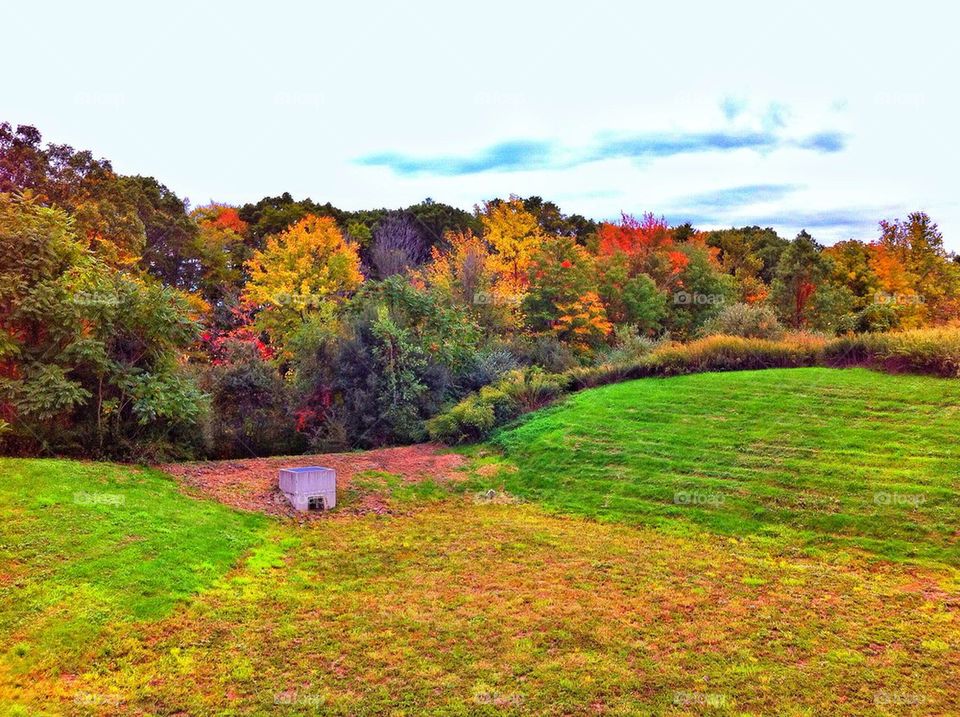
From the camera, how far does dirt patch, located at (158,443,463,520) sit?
11414 millimetres

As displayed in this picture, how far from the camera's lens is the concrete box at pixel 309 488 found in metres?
11.5

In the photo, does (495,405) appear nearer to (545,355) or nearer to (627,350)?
(545,355)

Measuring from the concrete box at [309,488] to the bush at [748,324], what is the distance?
13246mm

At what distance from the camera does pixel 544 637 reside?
686 centimetres

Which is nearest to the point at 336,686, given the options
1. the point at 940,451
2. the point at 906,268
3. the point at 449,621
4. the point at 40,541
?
the point at 449,621

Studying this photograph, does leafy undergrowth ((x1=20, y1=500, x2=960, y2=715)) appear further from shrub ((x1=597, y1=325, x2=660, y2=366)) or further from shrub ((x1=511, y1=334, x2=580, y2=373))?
shrub ((x1=511, y1=334, x2=580, y2=373))

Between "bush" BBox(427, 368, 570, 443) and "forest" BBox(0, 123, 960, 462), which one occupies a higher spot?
"forest" BBox(0, 123, 960, 462)

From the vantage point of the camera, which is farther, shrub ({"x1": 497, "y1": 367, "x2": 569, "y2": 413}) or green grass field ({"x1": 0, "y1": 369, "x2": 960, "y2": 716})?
shrub ({"x1": 497, "y1": 367, "x2": 569, "y2": 413})

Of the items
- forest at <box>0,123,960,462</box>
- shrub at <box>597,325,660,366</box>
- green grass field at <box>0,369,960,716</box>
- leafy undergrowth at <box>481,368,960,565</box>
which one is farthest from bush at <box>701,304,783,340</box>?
green grass field at <box>0,369,960,716</box>

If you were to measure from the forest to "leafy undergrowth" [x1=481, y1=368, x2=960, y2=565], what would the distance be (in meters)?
2.41

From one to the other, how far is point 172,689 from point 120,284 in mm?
8487

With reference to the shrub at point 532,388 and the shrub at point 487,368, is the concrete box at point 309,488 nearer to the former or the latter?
the shrub at point 532,388

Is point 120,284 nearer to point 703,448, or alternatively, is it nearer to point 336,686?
point 336,686

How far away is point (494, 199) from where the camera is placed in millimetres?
40719
